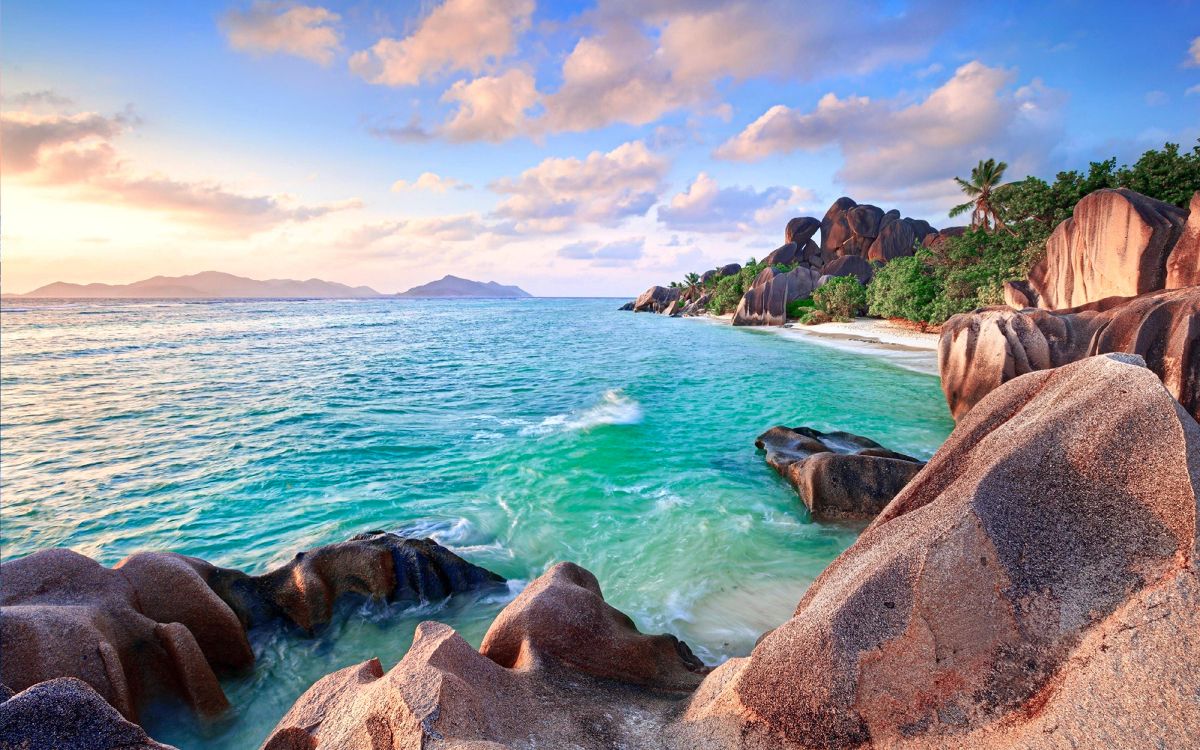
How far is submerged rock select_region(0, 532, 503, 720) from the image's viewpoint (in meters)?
4.39

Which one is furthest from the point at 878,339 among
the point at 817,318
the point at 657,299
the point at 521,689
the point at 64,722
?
the point at 657,299

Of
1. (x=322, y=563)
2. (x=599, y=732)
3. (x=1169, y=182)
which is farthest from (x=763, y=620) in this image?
(x=1169, y=182)

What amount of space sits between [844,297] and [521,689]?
48.5 metres

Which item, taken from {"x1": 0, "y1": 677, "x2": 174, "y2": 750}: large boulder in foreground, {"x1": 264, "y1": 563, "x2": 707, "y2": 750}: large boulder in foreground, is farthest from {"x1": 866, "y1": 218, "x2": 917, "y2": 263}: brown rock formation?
{"x1": 0, "y1": 677, "x2": 174, "y2": 750}: large boulder in foreground

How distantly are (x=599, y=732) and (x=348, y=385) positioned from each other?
2363 cm

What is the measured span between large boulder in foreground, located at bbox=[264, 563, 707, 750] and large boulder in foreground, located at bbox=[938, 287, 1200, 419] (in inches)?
352

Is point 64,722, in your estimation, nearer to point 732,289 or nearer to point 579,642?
point 579,642

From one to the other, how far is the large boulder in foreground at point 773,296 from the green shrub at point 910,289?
14044 millimetres

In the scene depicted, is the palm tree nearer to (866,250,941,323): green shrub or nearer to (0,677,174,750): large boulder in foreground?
(866,250,941,323): green shrub

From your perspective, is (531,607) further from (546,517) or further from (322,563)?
(546,517)

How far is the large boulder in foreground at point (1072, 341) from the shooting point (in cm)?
934

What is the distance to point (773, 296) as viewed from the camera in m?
53.5

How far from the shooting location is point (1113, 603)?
2.62 metres

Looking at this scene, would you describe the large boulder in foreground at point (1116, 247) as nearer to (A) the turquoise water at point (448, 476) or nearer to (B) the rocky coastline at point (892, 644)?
(A) the turquoise water at point (448, 476)
